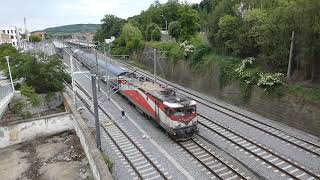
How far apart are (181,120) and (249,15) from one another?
43.3 ft

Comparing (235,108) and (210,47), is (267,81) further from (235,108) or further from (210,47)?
(210,47)

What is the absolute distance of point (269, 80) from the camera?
83.8ft

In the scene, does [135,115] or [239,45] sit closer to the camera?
[135,115]

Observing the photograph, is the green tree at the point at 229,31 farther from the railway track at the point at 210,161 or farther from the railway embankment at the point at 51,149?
the railway embankment at the point at 51,149

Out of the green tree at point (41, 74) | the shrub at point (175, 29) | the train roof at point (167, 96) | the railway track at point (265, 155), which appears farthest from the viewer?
the shrub at point (175, 29)

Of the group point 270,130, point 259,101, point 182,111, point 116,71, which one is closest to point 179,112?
point 182,111

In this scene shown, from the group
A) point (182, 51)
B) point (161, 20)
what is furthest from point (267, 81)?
point (161, 20)

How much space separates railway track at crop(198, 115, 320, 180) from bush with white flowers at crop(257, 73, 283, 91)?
476 cm

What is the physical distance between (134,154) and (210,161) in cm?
457

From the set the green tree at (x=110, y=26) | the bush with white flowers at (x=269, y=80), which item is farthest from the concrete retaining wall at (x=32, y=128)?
the green tree at (x=110, y=26)

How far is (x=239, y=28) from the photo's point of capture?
105ft

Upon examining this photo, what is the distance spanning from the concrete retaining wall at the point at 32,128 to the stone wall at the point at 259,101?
1407 centimetres

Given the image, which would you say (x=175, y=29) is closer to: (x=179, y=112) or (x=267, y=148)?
(x=179, y=112)

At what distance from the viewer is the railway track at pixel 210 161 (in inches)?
667
